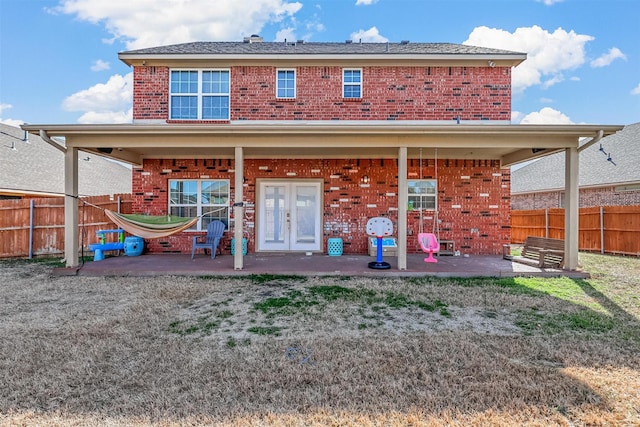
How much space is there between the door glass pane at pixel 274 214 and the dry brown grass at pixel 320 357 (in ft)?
13.8

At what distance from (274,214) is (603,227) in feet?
36.4

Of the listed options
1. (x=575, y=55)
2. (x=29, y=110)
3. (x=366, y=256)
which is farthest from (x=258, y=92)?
(x=575, y=55)

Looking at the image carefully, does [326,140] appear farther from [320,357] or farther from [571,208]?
[571,208]

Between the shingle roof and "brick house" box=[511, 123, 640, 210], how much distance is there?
9271 millimetres

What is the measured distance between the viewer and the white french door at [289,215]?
1017cm

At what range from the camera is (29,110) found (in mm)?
17047

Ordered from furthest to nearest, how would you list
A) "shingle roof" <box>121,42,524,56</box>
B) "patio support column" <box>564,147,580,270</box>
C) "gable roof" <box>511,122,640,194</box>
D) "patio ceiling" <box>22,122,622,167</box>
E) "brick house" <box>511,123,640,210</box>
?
"gable roof" <box>511,122,640,194</box>, "brick house" <box>511,123,640,210</box>, "shingle roof" <box>121,42,524,56</box>, "patio support column" <box>564,147,580,270</box>, "patio ceiling" <box>22,122,622,167</box>

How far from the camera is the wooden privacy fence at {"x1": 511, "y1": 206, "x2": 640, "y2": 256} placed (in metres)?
10.7

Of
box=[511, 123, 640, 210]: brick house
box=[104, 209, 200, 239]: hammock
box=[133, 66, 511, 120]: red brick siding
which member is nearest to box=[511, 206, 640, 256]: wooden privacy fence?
box=[511, 123, 640, 210]: brick house

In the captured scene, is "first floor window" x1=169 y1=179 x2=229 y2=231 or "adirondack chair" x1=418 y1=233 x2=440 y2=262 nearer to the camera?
"adirondack chair" x1=418 y1=233 x2=440 y2=262

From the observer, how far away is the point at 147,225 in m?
7.35

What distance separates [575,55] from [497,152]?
12047mm

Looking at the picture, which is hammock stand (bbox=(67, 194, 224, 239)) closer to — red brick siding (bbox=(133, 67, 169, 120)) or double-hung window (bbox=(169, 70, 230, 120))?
red brick siding (bbox=(133, 67, 169, 120))

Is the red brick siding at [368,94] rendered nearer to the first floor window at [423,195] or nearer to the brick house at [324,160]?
the brick house at [324,160]
